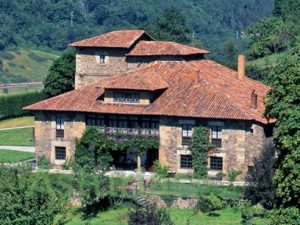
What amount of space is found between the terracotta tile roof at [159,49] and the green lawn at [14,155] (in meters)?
11.4

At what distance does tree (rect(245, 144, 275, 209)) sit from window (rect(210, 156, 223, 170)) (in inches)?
333

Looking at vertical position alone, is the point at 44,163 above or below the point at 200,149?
below

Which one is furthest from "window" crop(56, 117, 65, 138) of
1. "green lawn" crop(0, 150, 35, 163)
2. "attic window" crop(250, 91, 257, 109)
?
"attic window" crop(250, 91, 257, 109)

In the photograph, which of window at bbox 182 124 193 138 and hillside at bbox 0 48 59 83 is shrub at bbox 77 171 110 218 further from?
hillside at bbox 0 48 59 83

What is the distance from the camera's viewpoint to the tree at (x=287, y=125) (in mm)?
51125

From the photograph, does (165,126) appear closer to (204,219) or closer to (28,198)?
(204,219)

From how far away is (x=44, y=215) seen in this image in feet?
161

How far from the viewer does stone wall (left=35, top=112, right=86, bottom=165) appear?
76750 millimetres

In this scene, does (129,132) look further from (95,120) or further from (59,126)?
(59,126)

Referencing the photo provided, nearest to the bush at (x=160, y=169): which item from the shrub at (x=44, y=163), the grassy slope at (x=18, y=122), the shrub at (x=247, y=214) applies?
the shrub at (x=44, y=163)

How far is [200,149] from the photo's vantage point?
72.2 metres

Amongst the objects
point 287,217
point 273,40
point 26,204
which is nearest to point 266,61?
point 273,40

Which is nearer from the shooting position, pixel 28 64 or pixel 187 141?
pixel 187 141

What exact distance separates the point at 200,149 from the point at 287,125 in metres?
21.2
